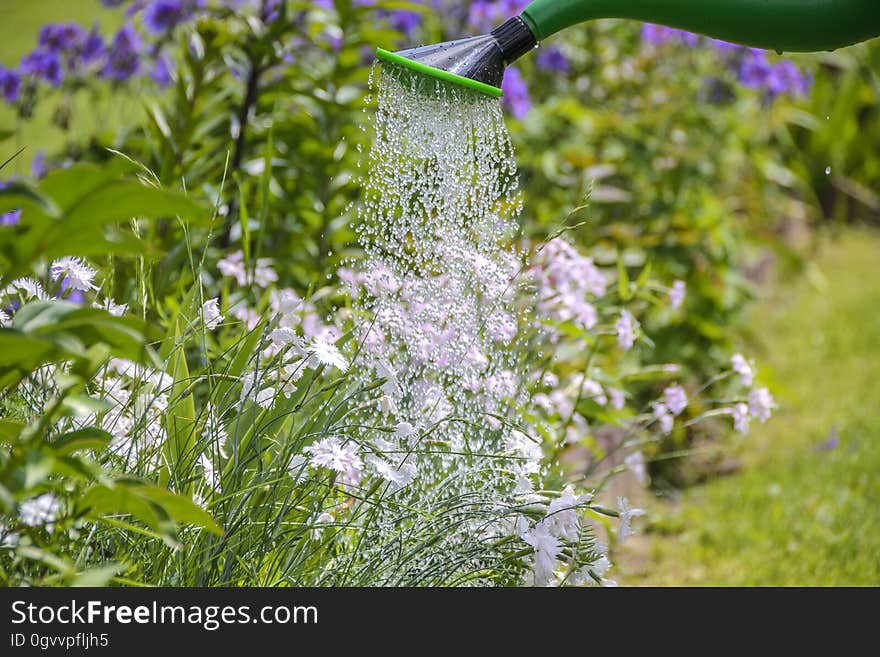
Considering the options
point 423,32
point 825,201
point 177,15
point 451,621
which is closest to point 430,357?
point 451,621

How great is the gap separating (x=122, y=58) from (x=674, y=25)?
78.9 inches

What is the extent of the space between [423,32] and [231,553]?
8.61 ft

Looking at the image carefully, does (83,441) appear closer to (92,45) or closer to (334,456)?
(334,456)

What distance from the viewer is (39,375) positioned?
6.19 ft

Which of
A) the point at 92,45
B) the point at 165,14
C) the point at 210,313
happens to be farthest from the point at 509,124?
the point at 210,313

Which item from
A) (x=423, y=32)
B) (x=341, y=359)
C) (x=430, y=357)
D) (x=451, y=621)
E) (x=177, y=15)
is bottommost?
(x=451, y=621)

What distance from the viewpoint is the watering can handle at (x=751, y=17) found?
160cm

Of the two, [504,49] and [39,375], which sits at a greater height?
[504,49]

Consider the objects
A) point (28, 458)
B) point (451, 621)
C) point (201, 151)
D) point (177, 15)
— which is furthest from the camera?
point (177, 15)

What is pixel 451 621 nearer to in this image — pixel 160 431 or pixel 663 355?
pixel 160 431

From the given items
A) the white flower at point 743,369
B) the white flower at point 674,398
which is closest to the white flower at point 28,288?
the white flower at point 674,398

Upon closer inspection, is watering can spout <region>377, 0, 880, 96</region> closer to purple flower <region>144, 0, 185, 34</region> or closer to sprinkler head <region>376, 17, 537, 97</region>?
sprinkler head <region>376, 17, 537, 97</region>

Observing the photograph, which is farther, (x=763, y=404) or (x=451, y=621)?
(x=763, y=404)

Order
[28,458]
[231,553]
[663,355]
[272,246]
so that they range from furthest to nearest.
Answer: [663,355]
[272,246]
[231,553]
[28,458]
